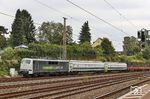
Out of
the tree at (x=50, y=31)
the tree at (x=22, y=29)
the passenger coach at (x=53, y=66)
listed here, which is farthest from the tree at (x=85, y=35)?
the passenger coach at (x=53, y=66)

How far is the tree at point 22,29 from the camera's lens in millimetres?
132625

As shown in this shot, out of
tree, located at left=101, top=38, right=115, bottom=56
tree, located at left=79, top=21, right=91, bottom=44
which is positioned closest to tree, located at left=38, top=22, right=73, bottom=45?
tree, located at left=79, top=21, right=91, bottom=44

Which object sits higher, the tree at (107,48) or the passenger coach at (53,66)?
the tree at (107,48)

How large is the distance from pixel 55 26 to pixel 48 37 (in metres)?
5.38

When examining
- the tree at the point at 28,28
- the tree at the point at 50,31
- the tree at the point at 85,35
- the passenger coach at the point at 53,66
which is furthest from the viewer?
the tree at the point at 85,35

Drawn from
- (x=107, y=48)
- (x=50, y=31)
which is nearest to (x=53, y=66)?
(x=107, y=48)

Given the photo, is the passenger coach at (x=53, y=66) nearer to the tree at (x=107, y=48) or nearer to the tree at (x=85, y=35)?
the tree at (x=107, y=48)

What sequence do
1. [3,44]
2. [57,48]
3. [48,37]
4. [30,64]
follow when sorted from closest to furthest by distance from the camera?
[30,64]
[57,48]
[3,44]
[48,37]

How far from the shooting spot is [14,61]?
227ft

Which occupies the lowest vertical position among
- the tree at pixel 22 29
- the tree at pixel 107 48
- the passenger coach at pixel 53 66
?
the passenger coach at pixel 53 66

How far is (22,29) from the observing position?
139 metres

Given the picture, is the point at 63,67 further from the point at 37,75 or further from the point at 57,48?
the point at 57,48

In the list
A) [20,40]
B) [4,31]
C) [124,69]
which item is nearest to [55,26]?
[4,31]

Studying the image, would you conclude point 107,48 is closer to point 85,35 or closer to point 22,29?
point 85,35
